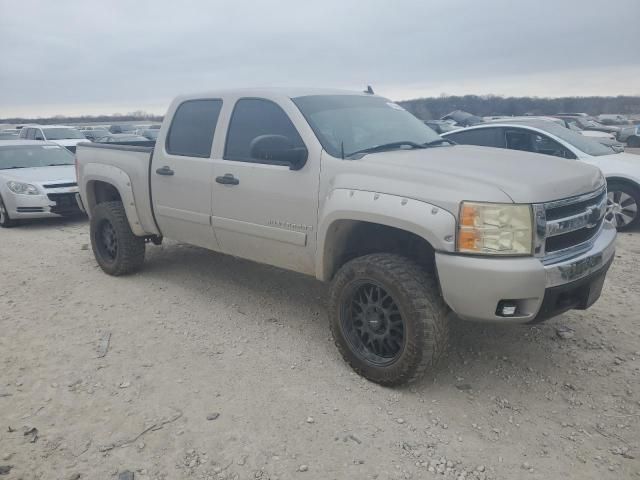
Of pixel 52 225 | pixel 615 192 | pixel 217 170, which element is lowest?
pixel 52 225

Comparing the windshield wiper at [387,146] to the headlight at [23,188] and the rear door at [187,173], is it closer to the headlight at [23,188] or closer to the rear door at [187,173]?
the rear door at [187,173]

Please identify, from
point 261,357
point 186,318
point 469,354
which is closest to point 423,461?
point 469,354

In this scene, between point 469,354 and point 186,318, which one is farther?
point 186,318

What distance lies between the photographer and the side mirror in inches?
142

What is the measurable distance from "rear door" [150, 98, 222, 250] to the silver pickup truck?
15 millimetres

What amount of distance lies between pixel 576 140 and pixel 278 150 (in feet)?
20.0

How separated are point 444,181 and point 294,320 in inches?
80.5

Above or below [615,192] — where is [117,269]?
below

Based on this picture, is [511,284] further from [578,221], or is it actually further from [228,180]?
[228,180]

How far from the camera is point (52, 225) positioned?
9219mm

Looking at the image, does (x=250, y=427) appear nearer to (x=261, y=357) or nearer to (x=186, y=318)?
(x=261, y=357)

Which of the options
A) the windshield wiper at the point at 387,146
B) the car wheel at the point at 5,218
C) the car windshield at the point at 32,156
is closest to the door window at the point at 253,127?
the windshield wiper at the point at 387,146

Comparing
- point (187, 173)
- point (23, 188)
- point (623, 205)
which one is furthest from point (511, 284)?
point (23, 188)

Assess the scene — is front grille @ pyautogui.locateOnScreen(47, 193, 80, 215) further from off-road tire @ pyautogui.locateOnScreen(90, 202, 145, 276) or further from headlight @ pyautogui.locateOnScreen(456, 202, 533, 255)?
headlight @ pyautogui.locateOnScreen(456, 202, 533, 255)
